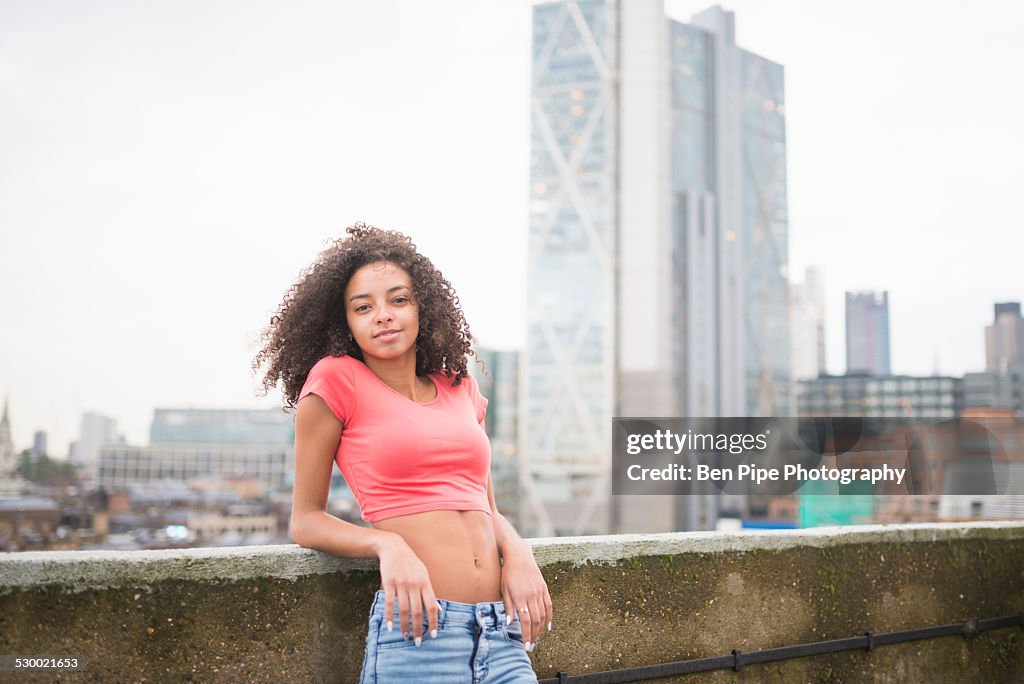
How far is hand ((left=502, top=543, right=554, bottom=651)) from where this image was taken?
1707 millimetres

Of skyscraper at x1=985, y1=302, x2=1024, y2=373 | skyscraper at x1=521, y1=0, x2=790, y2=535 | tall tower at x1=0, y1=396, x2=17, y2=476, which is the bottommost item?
tall tower at x1=0, y1=396, x2=17, y2=476

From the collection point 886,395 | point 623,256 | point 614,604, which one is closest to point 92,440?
point 623,256

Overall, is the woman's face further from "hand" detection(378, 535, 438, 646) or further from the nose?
"hand" detection(378, 535, 438, 646)

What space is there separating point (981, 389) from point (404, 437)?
36.0 metres

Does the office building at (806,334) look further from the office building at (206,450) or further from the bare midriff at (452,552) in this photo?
the bare midriff at (452,552)

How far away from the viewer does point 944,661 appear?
3055 millimetres

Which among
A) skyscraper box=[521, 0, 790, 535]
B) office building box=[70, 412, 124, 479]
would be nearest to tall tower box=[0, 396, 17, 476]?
office building box=[70, 412, 124, 479]

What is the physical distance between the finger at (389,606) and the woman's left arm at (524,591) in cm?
25

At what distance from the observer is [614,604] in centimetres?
246

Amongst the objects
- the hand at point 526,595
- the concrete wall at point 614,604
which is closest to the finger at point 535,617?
the hand at point 526,595

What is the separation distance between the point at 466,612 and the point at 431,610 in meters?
0.09

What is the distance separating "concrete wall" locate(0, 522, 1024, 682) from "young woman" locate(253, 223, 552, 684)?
0.31 meters

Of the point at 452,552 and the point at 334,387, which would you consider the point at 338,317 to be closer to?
the point at 334,387

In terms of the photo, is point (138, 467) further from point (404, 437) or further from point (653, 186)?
point (404, 437)
